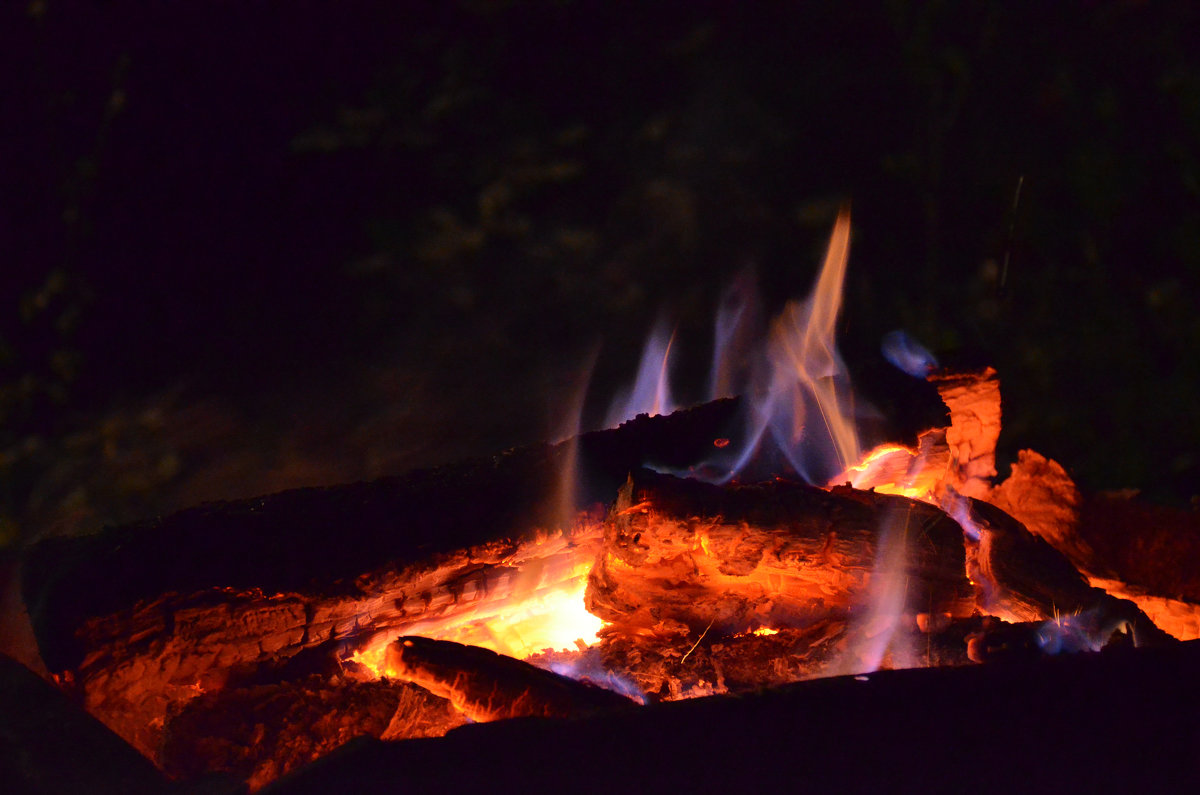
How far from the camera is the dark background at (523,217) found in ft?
13.4

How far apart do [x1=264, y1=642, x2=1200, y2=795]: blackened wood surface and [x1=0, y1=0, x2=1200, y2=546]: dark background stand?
2.96 metres

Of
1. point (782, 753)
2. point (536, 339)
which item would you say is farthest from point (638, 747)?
point (536, 339)

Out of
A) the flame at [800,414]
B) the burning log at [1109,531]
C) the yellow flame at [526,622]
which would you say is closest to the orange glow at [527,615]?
the yellow flame at [526,622]

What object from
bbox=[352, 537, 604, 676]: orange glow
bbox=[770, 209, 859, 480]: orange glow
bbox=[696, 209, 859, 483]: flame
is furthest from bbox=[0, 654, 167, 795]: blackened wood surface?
bbox=[770, 209, 859, 480]: orange glow

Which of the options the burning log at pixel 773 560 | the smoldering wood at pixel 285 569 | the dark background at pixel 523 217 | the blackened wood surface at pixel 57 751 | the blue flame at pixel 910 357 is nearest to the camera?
A: the blackened wood surface at pixel 57 751

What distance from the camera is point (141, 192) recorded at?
4.07 m

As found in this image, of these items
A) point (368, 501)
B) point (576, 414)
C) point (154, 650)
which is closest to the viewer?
point (154, 650)

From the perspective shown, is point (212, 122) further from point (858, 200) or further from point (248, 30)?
point (858, 200)

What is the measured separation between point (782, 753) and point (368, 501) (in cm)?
148

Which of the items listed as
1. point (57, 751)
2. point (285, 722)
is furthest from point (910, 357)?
point (57, 751)

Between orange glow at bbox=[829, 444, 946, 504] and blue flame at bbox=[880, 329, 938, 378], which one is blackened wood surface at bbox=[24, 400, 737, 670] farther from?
blue flame at bbox=[880, 329, 938, 378]

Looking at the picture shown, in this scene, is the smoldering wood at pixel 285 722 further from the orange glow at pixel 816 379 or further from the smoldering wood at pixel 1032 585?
the smoldering wood at pixel 1032 585

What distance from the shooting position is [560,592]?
2.72 m

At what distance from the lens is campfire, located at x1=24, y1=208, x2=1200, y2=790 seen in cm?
205
